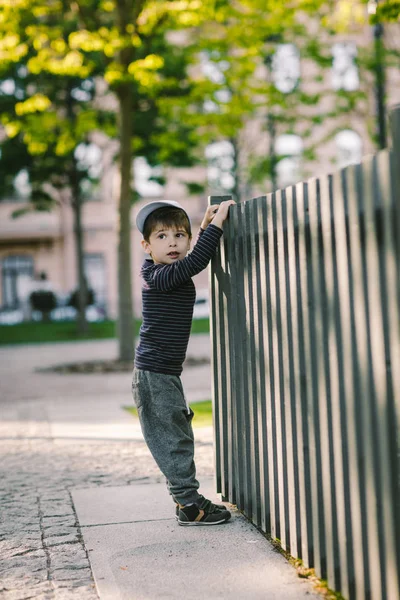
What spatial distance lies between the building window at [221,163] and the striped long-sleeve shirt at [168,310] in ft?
82.0

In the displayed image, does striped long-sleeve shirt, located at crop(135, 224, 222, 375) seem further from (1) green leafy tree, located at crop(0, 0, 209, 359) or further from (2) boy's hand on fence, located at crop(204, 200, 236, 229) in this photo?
(1) green leafy tree, located at crop(0, 0, 209, 359)

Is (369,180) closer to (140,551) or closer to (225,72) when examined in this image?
(140,551)

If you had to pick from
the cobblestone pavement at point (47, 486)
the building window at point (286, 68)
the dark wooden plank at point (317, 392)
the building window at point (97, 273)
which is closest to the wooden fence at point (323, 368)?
the dark wooden plank at point (317, 392)

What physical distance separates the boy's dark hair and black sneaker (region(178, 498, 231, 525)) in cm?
140

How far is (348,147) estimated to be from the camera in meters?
35.0

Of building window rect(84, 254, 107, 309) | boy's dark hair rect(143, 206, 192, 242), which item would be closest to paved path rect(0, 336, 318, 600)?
boy's dark hair rect(143, 206, 192, 242)

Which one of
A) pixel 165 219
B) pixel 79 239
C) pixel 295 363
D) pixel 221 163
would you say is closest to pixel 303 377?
pixel 295 363

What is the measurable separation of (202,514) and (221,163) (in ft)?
85.9

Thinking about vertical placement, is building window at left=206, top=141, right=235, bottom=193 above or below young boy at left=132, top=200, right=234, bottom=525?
above

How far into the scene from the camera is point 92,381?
11.6 metres

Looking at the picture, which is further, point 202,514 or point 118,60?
point 118,60

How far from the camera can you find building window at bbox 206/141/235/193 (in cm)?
2902

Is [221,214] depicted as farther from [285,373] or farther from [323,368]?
[323,368]

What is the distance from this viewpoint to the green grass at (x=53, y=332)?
22.0 m
